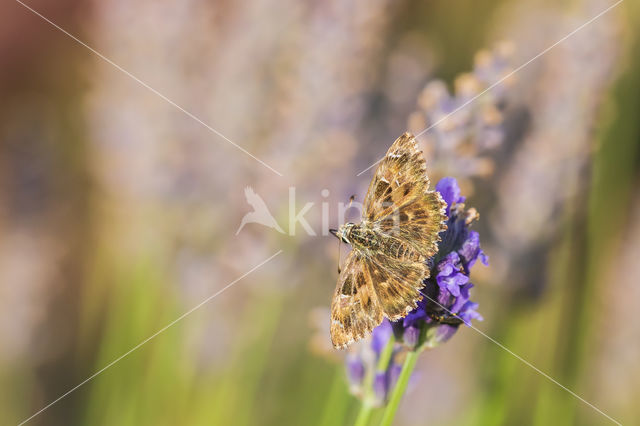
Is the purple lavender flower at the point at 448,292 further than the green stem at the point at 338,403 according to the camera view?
No

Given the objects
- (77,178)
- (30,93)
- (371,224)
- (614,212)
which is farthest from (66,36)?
(614,212)

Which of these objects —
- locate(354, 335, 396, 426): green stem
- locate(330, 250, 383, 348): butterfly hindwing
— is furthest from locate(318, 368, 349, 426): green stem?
locate(330, 250, 383, 348): butterfly hindwing

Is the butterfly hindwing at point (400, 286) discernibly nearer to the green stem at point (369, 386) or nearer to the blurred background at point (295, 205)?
the green stem at point (369, 386)

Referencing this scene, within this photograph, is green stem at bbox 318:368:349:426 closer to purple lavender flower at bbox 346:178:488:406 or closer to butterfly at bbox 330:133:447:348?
purple lavender flower at bbox 346:178:488:406

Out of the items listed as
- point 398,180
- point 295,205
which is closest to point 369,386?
point 398,180

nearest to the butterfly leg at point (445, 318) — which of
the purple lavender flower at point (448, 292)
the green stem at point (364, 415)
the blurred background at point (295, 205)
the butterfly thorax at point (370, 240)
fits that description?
the purple lavender flower at point (448, 292)

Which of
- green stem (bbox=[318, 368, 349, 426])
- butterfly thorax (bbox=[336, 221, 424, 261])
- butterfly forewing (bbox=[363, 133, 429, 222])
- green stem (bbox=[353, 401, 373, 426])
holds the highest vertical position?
butterfly forewing (bbox=[363, 133, 429, 222])

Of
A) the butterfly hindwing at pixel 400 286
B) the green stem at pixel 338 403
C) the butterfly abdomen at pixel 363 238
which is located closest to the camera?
the butterfly hindwing at pixel 400 286
